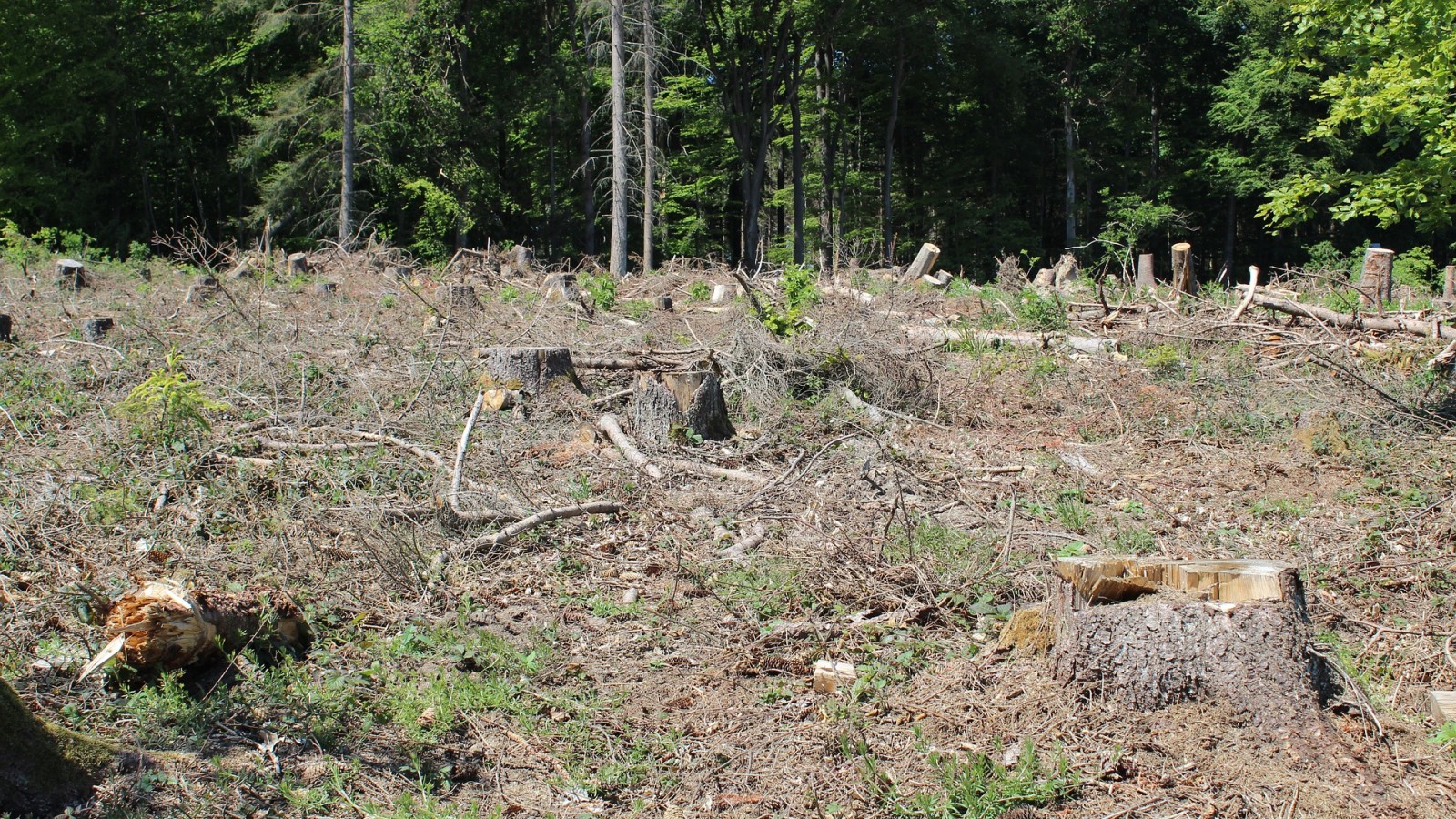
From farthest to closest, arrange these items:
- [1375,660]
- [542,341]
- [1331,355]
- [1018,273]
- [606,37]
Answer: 1. [606,37]
2. [1018,273]
3. [542,341]
4. [1331,355]
5. [1375,660]

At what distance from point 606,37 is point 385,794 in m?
28.3

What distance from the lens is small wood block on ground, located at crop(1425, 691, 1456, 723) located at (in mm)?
3854

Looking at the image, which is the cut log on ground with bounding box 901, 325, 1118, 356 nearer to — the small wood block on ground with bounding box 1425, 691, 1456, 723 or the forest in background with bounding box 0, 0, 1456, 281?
the small wood block on ground with bounding box 1425, 691, 1456, 723

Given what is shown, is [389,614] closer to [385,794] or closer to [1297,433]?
[385,794]

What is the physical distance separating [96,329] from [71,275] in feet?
13.5

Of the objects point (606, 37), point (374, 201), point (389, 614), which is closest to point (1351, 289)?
point (389, 614)

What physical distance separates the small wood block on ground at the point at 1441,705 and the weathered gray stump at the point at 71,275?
46.4 ft

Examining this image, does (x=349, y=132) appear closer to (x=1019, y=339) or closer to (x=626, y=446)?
(x=1019, y=339)

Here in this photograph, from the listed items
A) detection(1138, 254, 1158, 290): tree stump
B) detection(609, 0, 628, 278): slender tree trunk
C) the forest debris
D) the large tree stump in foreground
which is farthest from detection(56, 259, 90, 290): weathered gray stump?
detection(1138, 254, 1158, 290): tree stump

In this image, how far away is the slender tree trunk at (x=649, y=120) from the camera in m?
22.8

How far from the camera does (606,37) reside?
29047 mm

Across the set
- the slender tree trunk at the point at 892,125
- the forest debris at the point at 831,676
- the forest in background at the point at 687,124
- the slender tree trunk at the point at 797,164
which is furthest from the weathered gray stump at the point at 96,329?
the slender tree trunk at the point at 892,125

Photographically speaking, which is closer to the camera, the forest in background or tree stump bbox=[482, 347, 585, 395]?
tree stump bbox=[482, 347, 585, 395]

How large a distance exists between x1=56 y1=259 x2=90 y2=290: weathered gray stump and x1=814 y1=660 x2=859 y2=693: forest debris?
12166 millimetres
